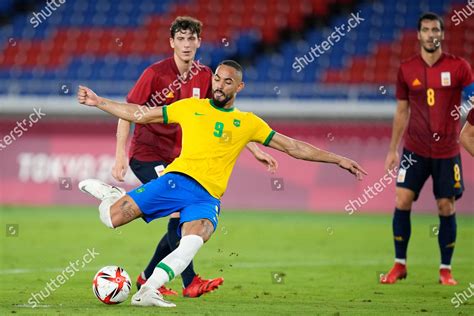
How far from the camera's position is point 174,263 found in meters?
7.43

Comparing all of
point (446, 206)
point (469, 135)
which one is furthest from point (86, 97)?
point (446, 206)

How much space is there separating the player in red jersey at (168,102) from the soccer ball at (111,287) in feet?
2.87

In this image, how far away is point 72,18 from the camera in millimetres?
24078

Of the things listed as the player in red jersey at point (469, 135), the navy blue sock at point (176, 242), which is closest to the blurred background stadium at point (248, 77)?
the navy blue sock at point (176, 242)

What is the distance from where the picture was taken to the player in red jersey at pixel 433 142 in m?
10.2

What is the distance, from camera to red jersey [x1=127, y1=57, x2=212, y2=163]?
28.8ft

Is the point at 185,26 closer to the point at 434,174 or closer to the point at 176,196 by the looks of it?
the point at 176,196

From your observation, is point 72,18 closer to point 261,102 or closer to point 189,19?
point 261,102

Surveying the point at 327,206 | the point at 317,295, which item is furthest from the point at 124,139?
the point at 327,206

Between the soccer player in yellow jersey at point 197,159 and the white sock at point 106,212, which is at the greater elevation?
the soccer player in yellow jersey at point 197,159

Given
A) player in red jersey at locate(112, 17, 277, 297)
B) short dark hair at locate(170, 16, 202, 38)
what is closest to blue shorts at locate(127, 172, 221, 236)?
player in red jersey at locate(112, 17, 277, 297)

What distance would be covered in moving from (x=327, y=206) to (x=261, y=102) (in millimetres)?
2947

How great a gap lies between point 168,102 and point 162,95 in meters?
0.09

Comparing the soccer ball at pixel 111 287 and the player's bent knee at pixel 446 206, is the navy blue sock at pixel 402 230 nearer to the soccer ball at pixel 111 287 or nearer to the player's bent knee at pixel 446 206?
the player's bent knee at pixel 446 206
